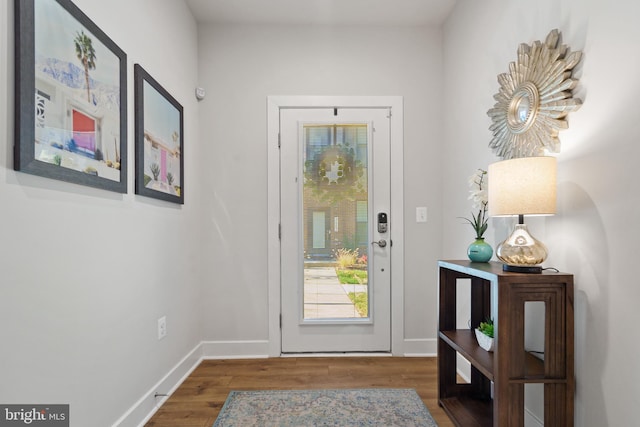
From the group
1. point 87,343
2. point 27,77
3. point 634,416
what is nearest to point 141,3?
point 27,77

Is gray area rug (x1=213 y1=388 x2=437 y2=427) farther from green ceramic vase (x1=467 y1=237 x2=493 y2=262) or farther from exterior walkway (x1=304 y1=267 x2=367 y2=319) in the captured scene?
green ceramic vase (x1=467 y1=237 x2=493 y2=262)

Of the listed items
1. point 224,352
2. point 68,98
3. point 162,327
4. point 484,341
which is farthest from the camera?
point 224,352

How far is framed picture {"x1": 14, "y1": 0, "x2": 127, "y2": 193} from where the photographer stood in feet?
3.56

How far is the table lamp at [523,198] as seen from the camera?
134 cm

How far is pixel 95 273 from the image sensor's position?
4.72ft

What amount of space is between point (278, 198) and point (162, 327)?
48.6 inches

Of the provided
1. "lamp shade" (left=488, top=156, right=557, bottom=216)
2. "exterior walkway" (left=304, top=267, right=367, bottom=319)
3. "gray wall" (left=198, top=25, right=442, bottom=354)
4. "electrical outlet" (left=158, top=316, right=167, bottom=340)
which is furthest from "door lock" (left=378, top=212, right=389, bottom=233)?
"electrical outlet" (left=158, top=316, right=167, bottom=340)

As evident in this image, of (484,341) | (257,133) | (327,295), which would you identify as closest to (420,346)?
(327,295)

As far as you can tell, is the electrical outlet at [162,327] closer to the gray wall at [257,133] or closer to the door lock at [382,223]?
the gray wall at [257,133]

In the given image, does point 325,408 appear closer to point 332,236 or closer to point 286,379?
point 286,379

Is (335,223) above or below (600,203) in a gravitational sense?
below

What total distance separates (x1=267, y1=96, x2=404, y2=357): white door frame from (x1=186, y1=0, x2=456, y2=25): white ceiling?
1.95ft

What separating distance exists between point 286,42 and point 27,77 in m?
Answer: 2.05

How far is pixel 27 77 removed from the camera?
1.09 meters
